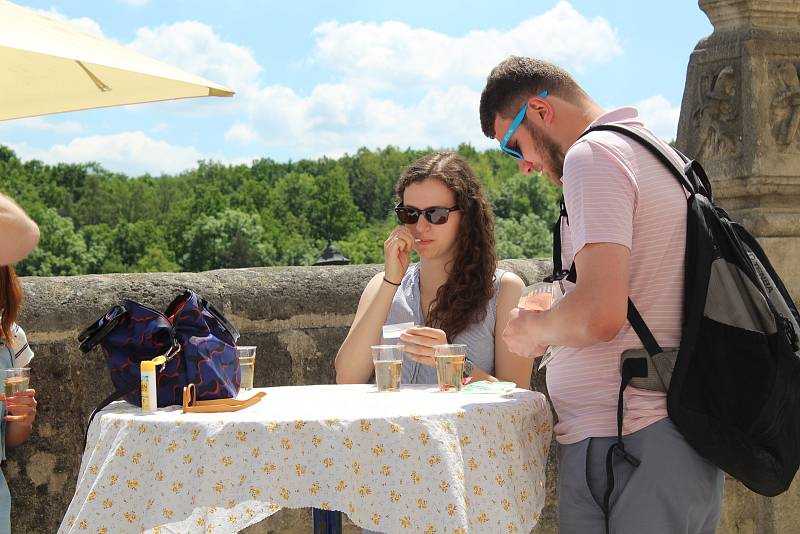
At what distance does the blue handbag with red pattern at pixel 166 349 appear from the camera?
99.7 inches

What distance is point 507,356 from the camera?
3.09 meters

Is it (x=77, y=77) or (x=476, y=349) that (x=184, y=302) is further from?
(x=77, y=77)

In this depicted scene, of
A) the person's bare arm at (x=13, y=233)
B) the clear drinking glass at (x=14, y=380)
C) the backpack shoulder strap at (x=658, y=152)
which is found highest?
the backpack shoulder strap at (x=658, y=152)

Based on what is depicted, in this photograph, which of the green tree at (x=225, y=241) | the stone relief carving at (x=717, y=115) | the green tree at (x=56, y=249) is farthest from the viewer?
the green tree at (x=225, y=241)

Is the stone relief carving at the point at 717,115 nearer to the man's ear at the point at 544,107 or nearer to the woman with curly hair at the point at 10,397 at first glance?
the man's ear at the point at 544,107

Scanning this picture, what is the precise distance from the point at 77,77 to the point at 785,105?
282 centimetres

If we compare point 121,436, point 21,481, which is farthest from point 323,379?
point 121,436

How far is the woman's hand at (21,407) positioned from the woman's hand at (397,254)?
3.74 feet

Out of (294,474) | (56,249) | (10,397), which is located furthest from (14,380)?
(56,249)

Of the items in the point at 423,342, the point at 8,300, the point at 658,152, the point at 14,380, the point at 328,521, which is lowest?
the point at 328,521

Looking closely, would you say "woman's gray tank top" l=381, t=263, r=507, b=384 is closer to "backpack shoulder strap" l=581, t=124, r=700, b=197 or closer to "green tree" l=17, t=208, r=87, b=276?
"backpack shoulder strap" l=581, t=124, r=700, b=197

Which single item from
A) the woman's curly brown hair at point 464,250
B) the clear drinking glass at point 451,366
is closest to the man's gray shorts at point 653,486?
the clear drinking glass at point 451,366

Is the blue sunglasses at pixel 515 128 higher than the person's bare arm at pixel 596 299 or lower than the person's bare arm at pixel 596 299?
higher

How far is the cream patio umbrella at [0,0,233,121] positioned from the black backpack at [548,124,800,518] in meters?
2.27
